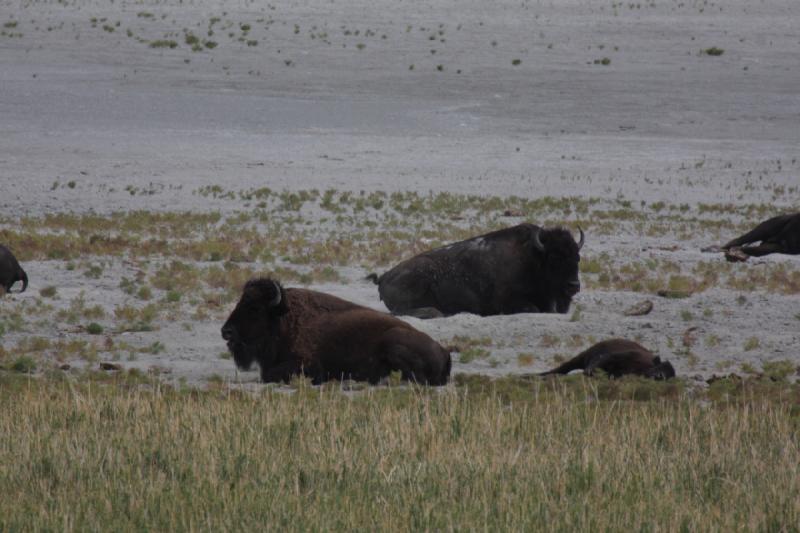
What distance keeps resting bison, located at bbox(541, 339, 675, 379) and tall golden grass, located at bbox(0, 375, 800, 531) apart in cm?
138

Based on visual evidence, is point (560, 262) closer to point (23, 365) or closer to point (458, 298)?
point (458, 298)

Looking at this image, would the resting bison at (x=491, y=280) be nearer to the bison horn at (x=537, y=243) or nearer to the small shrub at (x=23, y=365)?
the bison horn at (x=537, y=243)

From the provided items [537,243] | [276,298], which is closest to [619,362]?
[276,298]

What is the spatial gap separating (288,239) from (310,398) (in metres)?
12.2

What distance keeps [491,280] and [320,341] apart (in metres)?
4.29

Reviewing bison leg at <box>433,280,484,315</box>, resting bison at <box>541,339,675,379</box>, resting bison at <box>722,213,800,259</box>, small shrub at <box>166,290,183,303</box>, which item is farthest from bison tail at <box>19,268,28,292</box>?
resting bison at <box>722,213,800,259</box>

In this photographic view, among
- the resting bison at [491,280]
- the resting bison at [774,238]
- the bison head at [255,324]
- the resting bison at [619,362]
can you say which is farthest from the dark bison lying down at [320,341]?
the resting bison at [774,238]

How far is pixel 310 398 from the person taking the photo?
970cm

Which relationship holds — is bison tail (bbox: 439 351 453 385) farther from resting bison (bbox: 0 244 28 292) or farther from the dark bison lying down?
resting bison (bbox: 0 244 28 292)

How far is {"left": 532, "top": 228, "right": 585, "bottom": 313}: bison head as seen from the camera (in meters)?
14.7

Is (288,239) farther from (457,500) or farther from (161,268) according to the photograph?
(457,500)

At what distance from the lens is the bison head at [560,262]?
1471 centimetres

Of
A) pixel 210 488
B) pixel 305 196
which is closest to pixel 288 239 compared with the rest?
pixel 305 196

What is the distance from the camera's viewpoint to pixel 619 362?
11305 millimetres
